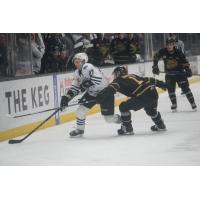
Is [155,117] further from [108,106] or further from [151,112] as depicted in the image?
[108,106]

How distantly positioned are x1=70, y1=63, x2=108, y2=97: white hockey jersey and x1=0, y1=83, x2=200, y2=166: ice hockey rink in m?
0.21

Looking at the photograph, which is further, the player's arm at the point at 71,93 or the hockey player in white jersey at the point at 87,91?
the player's arm at the point at 71,93

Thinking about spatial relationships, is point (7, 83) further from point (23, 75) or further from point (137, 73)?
point (137, 73)

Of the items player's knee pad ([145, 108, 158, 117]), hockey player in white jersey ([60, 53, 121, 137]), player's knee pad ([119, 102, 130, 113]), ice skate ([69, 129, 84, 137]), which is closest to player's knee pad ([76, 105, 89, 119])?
hockey player in white jersey ([60, 53, 121, 137])

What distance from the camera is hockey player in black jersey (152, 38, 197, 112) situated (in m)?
6.84

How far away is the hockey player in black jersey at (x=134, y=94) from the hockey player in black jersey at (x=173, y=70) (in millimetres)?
72

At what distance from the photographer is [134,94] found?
7.08 meters

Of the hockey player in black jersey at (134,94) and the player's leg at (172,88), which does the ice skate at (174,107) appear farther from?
the hockey player in black jersey at (134,94)

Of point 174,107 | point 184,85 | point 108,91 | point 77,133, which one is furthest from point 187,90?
point 77,133

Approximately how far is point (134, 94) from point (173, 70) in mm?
362

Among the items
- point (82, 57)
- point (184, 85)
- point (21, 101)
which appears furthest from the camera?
point (21, 101)

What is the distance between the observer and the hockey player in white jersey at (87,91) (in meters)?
6.97

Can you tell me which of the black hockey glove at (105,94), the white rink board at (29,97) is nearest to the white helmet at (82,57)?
→ the white rink board at (29,97)
